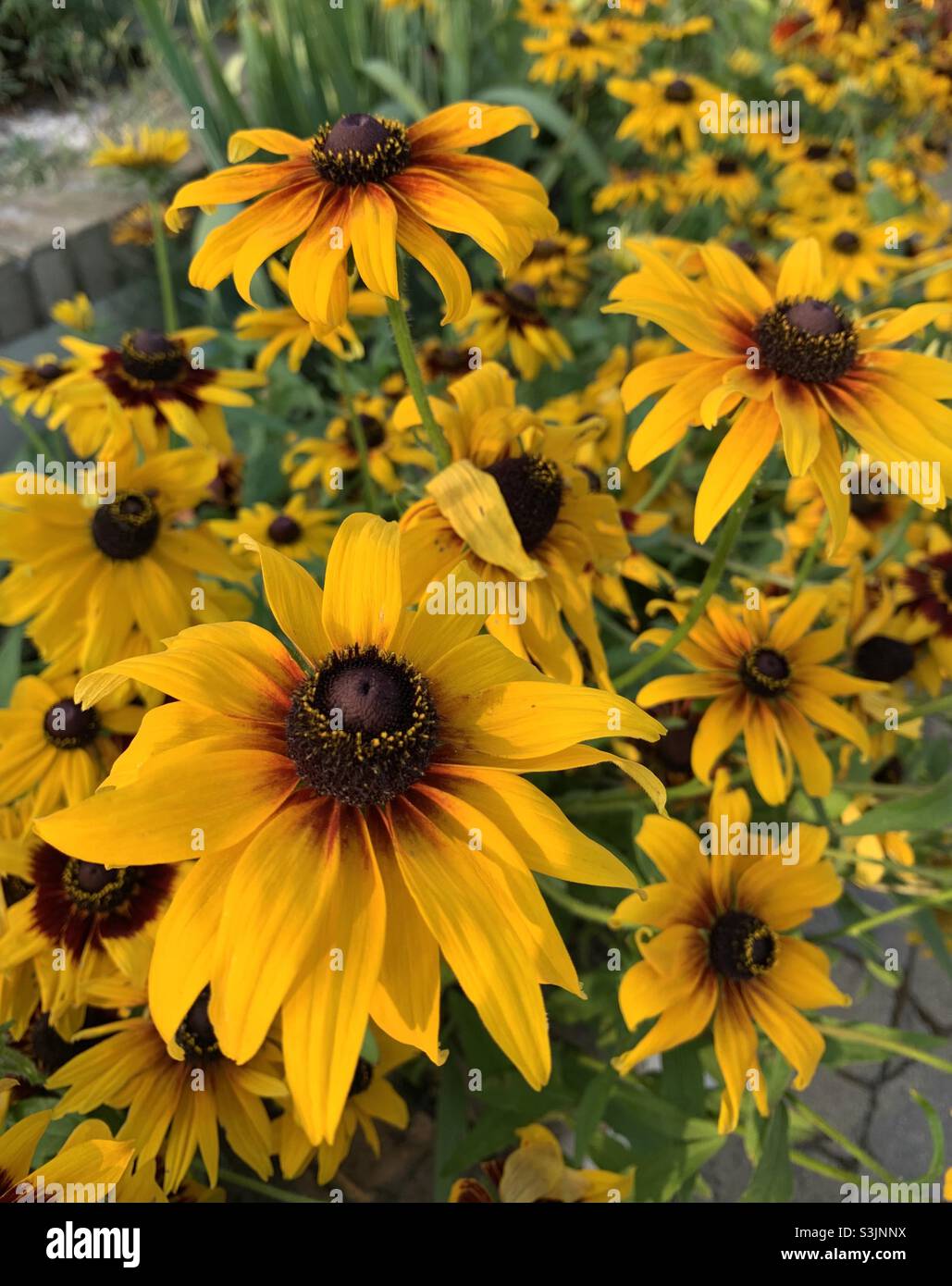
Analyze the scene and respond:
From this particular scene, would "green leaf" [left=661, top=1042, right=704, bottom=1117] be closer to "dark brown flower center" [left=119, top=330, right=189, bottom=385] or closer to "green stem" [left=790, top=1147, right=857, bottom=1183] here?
"green stem" [left=790, top=1147, right=857, bottom=1183]

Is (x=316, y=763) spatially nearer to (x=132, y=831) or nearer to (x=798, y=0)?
(x=132, y=831)

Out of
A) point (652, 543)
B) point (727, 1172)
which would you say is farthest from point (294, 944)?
point (727, 1172)

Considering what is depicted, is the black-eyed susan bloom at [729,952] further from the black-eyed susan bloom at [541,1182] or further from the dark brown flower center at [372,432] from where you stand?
the dark brown flower center at [372,432]

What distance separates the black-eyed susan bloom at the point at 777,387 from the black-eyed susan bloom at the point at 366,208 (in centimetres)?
15

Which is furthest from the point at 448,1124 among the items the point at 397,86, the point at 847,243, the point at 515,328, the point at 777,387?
the point at 397,86

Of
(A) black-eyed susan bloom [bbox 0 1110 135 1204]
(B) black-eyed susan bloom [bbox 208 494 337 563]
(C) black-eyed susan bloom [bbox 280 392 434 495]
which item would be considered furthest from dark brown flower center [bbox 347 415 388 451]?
(A) black-eyed susan bloom [bbox 0 1110 135 1204]

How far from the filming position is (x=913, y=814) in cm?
107

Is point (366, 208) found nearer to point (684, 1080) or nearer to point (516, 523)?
point (516, 523)

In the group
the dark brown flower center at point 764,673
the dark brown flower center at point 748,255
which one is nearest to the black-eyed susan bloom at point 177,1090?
the dark brown flower center at point 764,673

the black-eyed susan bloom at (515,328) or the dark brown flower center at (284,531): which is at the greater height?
the black-eyed susan bloom at (515,328)

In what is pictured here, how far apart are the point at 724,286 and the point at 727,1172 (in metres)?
1.43

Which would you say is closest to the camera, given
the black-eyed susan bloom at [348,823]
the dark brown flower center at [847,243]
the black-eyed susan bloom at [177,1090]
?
the black-eyed susan bloom at [348,823]

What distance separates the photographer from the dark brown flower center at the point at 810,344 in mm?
847

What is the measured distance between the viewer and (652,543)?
1.39 meters
